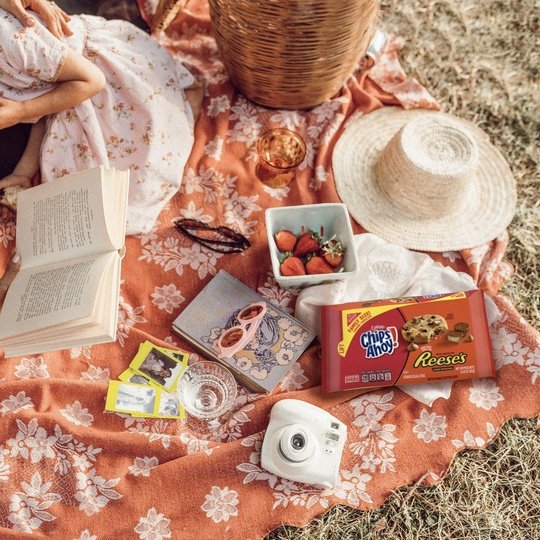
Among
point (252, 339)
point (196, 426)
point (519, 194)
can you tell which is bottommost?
point (196, 426)

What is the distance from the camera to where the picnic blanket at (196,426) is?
139cm

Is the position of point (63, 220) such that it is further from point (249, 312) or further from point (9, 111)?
point (249, 312)

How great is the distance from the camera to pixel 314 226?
1667 millimetres

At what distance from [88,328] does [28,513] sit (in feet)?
1.43

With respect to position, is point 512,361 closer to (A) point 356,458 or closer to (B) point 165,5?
Answer: (A) point 356,458

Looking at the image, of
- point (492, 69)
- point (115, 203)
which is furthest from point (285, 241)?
point (492, 69)

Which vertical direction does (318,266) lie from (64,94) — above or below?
below

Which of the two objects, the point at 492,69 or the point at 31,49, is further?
the point at 492,69

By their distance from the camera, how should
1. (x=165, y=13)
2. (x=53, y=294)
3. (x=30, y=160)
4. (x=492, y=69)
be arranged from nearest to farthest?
(x=53, y=294), (x=30, y=160), (x=165, y=13), (x=492, y=69)

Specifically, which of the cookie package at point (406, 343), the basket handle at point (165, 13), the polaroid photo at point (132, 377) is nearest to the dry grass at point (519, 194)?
the cookie package at point (406, 343)

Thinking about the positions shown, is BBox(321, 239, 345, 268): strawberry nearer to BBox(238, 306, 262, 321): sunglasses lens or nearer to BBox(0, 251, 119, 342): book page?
BBox(238, 306, 262, 321): sunglasses lens

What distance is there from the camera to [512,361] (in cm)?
154

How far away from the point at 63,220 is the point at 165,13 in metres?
0.75

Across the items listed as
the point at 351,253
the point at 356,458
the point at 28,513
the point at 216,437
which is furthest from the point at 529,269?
the point at 28,513
